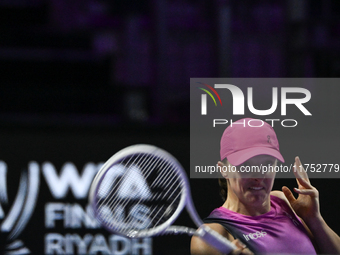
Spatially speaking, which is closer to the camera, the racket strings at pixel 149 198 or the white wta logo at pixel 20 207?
the racket strings at pixel 149 198

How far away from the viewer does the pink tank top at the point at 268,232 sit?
6.21ft

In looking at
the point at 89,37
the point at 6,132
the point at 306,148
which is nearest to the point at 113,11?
the point at 89,37

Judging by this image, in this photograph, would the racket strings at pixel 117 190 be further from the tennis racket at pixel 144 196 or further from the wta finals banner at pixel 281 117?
the wta finals banner at pixel 281 117

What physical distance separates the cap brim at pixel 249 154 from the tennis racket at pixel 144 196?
29cm

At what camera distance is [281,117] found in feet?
9.75

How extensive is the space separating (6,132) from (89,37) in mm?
1247

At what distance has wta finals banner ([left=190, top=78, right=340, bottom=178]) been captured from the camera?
→ 2.87m

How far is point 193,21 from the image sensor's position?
3.59 m

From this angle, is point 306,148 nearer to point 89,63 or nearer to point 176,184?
point 176,184

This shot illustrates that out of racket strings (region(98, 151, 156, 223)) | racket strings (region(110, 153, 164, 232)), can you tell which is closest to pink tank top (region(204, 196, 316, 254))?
racket strings (region(110, 153, 164, 232))

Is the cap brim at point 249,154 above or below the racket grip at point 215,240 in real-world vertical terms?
above

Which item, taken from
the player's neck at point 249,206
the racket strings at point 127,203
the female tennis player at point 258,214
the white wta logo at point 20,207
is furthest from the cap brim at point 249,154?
the white wta logo at point 20,207

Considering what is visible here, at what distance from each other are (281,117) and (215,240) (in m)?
1.35

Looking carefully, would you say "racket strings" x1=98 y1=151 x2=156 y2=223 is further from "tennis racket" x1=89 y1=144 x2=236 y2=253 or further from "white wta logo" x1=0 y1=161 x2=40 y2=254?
"white wta logo" x1=0 y1=161 x2=40 y2=254
